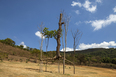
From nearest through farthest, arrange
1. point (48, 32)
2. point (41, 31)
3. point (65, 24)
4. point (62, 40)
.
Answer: point (62, 40) < point (65, 24) < point (41, 31) < point (48, 32)

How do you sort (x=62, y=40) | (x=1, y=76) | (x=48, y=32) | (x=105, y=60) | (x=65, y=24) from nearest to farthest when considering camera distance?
(x=1, y=76)
(x=62, y=40)
(x=65, y=24)
(x=48, y=32)
(x=105, y=60)

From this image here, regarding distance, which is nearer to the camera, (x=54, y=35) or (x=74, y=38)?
(x=74, y=38)

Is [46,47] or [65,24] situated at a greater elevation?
[65,24]

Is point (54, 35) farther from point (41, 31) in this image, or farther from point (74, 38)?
point (74, 38)

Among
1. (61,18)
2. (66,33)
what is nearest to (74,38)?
(66,33)

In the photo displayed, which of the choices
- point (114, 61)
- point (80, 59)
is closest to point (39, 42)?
point (80, 59)

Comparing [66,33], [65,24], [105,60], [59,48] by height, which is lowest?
[105,60]

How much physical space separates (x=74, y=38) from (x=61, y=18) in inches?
134

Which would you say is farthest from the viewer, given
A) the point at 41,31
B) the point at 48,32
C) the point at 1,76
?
the point at 48,32

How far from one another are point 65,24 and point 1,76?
841 cm

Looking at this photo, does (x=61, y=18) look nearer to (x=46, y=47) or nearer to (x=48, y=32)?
(x=48, y=32)

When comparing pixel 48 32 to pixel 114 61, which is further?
pixel 114 61

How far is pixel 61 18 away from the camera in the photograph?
11.4 metres

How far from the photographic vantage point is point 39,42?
11.9m
